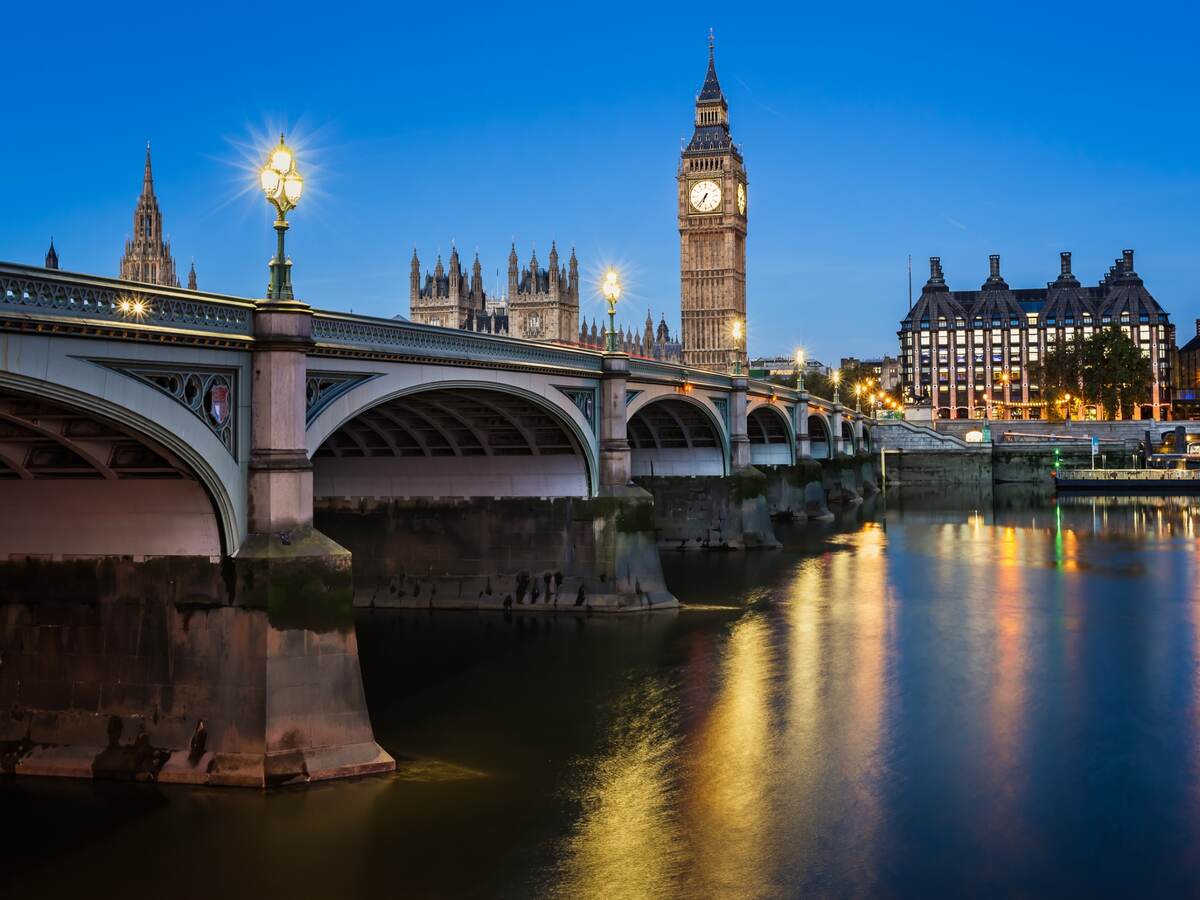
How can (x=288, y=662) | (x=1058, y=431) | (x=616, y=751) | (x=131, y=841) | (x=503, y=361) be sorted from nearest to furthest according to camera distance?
(x=131, y=841) < (x=288, y=662) < (x=616, y=751) < (x=503, y=361) < (x=1058, y=431)

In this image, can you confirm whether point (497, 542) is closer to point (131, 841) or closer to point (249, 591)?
point (249, 591)

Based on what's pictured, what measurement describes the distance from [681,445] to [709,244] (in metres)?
118

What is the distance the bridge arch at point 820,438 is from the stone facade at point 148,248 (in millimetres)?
72575

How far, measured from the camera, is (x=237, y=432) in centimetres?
1961

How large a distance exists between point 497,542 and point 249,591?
17.2 meters

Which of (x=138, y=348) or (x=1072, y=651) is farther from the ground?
(x=138, y=348)

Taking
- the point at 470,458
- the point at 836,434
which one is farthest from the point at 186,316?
the point at 836,434

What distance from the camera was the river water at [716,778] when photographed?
54.0ft

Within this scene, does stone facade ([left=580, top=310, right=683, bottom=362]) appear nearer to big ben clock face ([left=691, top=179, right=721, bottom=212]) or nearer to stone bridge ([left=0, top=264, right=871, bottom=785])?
big ben clock face ([left=691, top=179, right=721, bottom=212])

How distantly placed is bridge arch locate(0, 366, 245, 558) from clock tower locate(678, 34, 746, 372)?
491 feet

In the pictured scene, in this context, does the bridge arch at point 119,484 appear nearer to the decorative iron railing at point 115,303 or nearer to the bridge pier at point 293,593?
the bridge pier at point 293,593

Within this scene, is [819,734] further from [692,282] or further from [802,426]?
[692,282]

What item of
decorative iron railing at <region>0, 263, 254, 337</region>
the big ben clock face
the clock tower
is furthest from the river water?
the big ben clock face

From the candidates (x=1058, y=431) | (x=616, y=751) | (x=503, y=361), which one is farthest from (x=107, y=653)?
(x=1058, y=431)
